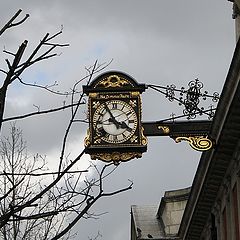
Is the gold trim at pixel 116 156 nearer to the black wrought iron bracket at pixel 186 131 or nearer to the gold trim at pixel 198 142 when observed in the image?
the black wrought iron bracket at pixel 186 131

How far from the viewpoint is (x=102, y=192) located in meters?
13.5

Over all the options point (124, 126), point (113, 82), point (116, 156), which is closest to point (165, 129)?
point (124, 126)

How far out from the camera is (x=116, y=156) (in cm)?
2516

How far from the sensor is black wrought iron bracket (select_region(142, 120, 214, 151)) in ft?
84.3

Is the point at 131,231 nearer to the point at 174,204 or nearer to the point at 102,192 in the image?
the point at 174,204

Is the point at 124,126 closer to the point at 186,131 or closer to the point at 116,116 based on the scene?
the point at 116,116

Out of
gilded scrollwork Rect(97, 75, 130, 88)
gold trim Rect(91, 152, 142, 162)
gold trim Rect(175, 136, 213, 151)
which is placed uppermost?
gilded scrollwork Rect(97, 75, 130, 88)

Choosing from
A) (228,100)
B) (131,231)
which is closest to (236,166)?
(228,100)

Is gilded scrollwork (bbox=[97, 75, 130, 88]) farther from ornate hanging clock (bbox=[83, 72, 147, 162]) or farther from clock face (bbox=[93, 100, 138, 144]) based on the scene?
clock face (bbox=[93, 100, 138, 144])

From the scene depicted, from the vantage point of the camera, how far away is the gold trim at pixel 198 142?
25.7 m

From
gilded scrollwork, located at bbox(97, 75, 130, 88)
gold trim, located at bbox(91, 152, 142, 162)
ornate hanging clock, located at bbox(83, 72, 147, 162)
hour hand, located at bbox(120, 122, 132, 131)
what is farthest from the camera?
gilded scrollwork, located at bbox(97, 75, 130, 88)

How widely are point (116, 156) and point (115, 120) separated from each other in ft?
2.72

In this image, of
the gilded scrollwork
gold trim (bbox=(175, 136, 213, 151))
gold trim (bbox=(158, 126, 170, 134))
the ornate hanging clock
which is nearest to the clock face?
the ornate hanging clock

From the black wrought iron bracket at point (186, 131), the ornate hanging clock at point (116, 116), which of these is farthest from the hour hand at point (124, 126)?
the black wrought iron bracket at point (186, 131)
